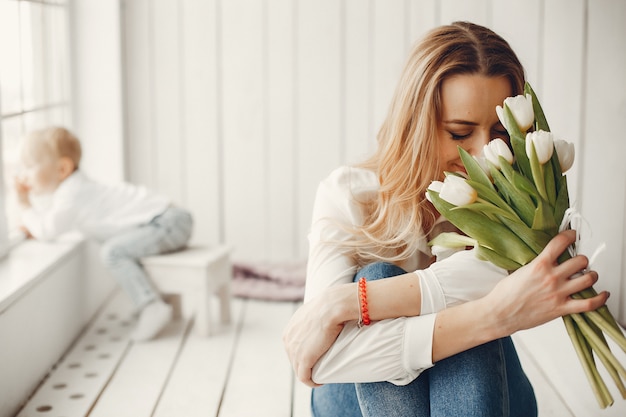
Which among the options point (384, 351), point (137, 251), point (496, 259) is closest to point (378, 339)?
point (384, 351)

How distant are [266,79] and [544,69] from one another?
147 centimetres

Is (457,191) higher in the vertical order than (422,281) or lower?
higher

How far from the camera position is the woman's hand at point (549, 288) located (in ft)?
4.92

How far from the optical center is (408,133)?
180 centimetres

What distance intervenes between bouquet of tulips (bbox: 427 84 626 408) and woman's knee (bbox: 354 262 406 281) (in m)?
0.22

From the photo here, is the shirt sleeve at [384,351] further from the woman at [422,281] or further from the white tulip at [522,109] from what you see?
the white tulip at [522,109]

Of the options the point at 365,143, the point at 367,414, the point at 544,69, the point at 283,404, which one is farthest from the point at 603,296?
the point at 365,143

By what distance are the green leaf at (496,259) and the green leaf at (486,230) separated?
1 cm

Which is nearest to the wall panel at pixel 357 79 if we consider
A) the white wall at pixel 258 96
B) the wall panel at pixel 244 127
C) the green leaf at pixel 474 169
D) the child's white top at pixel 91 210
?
the white wall at pixel 258 96

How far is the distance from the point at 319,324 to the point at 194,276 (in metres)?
1.60

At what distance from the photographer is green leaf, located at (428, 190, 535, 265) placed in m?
1.52

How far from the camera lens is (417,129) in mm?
1755

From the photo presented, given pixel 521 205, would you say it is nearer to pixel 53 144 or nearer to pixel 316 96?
pixel 53 144

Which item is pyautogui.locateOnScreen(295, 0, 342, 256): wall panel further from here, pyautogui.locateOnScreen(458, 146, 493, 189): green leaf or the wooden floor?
pyautogui.locateOnScreen(458, 146, 493, 189): green leaf
